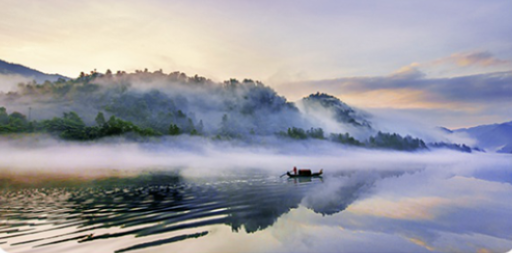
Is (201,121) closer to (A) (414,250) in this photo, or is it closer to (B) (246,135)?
(B) (246,135)

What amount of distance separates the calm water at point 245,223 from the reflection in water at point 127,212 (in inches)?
2.1

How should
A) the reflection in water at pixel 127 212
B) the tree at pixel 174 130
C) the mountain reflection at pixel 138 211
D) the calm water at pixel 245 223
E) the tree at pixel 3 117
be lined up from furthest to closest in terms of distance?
the tree at pixel 174 130 → the tree at pixel 3 117 → the mountain reflection at pixel 138 211 → the reflection in water at pixel 127 212 → the calm water at pixel 245 223

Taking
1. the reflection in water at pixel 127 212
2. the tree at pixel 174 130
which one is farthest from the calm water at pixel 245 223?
the tree at pixel 174 130

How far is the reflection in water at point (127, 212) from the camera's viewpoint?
1372 centimetres

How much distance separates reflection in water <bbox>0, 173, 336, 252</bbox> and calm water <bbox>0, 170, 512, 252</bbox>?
0.18 ft

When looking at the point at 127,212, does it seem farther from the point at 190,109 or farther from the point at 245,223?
the point at 190,109

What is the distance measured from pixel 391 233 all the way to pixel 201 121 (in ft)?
445

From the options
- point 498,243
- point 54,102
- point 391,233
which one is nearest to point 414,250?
point 391,233

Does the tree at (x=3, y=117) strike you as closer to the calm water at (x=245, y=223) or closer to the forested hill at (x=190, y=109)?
the forested hill at (x=190, y=109)

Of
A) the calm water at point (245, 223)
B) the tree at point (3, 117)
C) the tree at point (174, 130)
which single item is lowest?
the calm water at point (245, 223)

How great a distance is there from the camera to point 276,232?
50.2ft

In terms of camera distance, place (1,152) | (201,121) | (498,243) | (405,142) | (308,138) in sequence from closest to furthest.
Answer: (498,243) → (1,152) → (201,121) → (308,138) → (405,142)

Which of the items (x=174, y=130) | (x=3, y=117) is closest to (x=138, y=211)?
(x=174, y=130)

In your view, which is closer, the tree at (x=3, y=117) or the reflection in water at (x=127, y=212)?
the reflection in water at (x=127, y=212)
